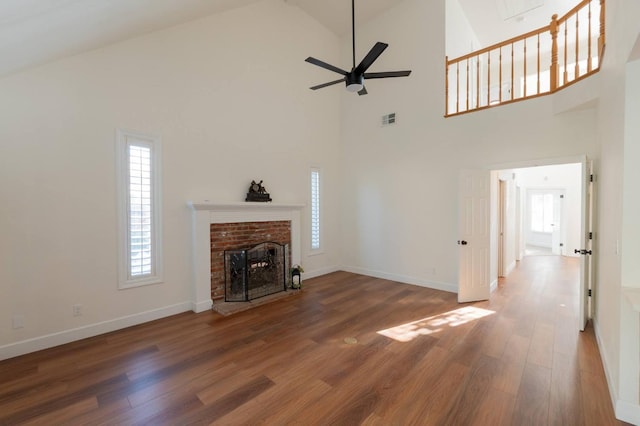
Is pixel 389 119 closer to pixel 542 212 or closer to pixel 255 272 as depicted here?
pixel 255 272

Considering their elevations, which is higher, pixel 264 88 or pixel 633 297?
pixel 264 88

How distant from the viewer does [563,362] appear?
9.07 ft

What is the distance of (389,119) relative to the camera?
5.76 m

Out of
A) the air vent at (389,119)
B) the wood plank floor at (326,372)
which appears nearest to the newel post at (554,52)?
the air vent at (389,119)

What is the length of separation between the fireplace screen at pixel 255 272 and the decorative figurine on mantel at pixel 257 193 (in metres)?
0.80

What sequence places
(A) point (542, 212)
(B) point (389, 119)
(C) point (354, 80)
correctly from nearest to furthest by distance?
(C) point (354, 80) → (B) point (389, 119) → (A) point (542, 212)

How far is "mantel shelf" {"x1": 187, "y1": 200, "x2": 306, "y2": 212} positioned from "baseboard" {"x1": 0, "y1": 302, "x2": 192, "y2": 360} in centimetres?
146

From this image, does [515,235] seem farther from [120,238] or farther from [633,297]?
[120,238]

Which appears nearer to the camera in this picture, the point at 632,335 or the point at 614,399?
the point at 632,335

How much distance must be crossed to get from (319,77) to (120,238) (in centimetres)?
486

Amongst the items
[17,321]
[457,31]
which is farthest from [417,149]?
[17,321]

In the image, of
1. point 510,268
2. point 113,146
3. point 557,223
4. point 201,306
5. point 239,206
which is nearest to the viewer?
point 113,146

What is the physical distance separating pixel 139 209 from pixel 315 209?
339cm

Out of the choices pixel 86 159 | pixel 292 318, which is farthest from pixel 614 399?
pixel 86 159
